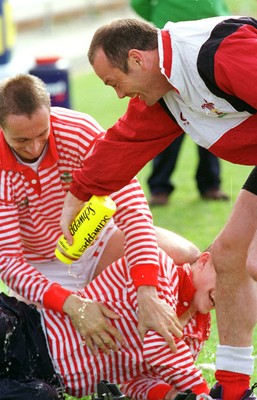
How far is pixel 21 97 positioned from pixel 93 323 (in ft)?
3.06

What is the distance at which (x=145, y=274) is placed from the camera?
164 inches

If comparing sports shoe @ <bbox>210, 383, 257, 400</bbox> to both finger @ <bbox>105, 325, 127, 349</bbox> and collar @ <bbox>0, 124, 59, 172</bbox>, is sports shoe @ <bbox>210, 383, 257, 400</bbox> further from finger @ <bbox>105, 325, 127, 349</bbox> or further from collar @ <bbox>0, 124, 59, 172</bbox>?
collar @ <bbox>0, 124, 59, 172</bbox>

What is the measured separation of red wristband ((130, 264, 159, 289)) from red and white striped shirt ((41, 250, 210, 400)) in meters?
0.04

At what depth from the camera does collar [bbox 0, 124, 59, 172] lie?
4504 mm

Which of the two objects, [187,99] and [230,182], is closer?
[187,99]

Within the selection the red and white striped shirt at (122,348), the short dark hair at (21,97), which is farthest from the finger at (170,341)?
the short dark hair at (21,97)

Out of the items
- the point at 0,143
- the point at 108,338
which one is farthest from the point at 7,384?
the point at 0,143

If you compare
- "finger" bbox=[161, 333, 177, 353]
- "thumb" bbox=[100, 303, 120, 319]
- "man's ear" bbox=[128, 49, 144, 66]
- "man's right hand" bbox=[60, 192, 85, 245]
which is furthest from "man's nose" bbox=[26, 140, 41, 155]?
"finger" bbox=[161, 333, 177, 353]

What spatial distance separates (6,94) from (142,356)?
1159 millimetres

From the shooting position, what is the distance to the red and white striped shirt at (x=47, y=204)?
14.4ft

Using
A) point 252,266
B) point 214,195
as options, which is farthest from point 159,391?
point 214,195

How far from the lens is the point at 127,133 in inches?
162

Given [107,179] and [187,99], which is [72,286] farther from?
[187,99]

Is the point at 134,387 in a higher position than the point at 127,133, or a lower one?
lower
